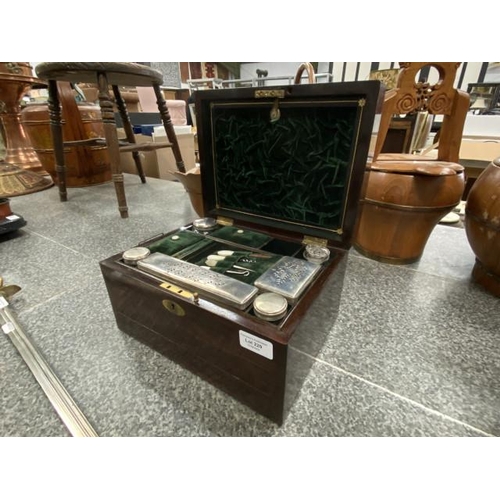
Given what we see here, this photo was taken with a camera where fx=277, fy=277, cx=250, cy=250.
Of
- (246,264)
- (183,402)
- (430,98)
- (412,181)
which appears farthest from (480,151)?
(183,402)

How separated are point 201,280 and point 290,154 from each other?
37 cm

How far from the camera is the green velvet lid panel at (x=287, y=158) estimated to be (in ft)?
1.90

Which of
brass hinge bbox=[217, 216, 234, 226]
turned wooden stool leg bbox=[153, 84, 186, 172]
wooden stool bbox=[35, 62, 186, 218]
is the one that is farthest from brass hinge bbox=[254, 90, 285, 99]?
turned wooden stool leg bbox=[153, 84, 186, 172]

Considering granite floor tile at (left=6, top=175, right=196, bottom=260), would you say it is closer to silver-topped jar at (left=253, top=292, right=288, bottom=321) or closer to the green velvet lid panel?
the green velvet lid panel

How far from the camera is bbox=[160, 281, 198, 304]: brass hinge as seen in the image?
45 centimetres

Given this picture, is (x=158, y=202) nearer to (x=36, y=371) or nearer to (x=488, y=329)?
(x=36, y=371)

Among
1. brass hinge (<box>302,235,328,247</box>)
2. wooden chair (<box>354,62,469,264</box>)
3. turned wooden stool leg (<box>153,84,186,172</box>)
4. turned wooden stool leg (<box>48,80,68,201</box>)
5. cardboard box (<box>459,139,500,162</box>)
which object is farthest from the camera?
cardboard box (<box>459,139,500,162</box>)

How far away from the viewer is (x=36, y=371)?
Answer: 555mm

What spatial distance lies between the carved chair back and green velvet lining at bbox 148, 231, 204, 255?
2.07 ft

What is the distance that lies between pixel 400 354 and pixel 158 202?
1.43m

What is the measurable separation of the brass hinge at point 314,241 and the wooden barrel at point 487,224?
47cm

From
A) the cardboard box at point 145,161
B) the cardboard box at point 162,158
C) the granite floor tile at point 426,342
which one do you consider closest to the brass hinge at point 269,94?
the granite floor tile at point 426,342

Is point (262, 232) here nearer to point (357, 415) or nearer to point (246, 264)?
point (246, 264)

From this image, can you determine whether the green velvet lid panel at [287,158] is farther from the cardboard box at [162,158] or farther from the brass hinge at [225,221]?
the cardboard box at [162,158]
